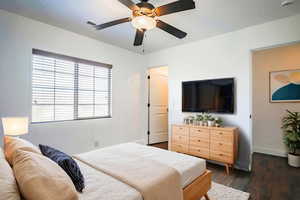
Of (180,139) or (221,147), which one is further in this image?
(180,139)

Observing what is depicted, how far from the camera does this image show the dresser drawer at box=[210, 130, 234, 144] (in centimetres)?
278

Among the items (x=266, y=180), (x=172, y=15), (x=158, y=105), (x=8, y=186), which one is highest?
(x=172, y=15)

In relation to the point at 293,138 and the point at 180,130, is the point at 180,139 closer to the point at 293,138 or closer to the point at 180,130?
the point at 180,130

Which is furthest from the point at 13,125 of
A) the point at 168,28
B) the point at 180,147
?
the point at 180,147

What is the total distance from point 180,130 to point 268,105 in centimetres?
240

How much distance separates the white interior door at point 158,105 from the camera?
481 cm

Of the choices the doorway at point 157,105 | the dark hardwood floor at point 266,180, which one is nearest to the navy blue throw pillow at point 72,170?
the dark hardwood floor at point 266,180

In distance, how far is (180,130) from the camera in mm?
3447

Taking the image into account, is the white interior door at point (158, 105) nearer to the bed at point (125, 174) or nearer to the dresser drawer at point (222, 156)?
the dresser drawer at point (222, 156)

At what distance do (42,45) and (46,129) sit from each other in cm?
151

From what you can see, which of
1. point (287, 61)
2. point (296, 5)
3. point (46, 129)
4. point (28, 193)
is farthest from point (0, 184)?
point (287, 61)

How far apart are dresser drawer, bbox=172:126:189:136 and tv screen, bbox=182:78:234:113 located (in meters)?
0.53

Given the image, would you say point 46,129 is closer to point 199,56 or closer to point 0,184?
point 0,184

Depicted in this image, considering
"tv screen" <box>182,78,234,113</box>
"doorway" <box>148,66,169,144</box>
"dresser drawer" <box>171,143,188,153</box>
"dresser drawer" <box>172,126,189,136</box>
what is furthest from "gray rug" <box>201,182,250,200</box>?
"doorway" <box>148,66,169,144</box>
